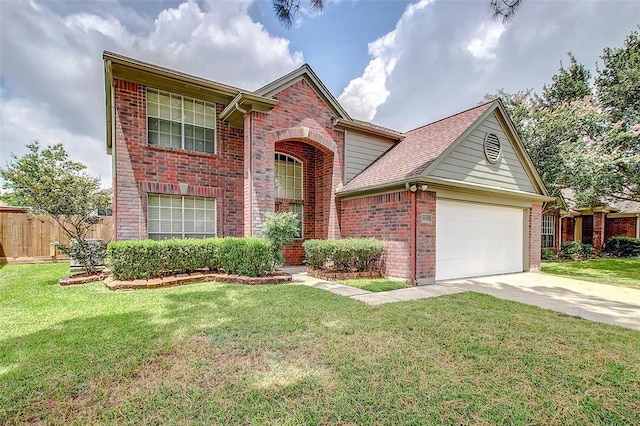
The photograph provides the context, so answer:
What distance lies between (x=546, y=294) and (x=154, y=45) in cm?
1474

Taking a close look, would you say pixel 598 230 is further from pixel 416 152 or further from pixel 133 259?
pixel 133 259

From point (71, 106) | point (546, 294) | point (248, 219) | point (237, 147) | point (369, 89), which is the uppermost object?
point (369, 89)

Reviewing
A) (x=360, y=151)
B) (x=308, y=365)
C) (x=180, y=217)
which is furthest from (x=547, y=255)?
(x=180, y=217)

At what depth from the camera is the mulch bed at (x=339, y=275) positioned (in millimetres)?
8703

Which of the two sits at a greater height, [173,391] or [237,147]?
[237,147]

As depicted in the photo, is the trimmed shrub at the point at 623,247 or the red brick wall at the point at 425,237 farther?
the trimmed shrub at the point at 623,247

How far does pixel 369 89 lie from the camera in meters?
18.8

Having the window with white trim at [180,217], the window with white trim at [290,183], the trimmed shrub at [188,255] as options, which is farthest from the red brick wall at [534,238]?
the window with white trim at [180,217]

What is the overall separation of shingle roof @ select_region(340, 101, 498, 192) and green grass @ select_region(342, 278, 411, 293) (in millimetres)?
2905

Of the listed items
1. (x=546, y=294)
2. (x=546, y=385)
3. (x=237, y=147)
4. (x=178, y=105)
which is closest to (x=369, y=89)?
(x=237, y=147)

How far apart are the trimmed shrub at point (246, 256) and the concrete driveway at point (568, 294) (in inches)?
204

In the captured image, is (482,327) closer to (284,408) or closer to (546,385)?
(546,385)

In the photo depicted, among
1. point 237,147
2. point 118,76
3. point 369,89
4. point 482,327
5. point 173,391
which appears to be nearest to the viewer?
point 173,391

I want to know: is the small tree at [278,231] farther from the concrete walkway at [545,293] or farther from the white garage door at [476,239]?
the white garage door at [476,239]
